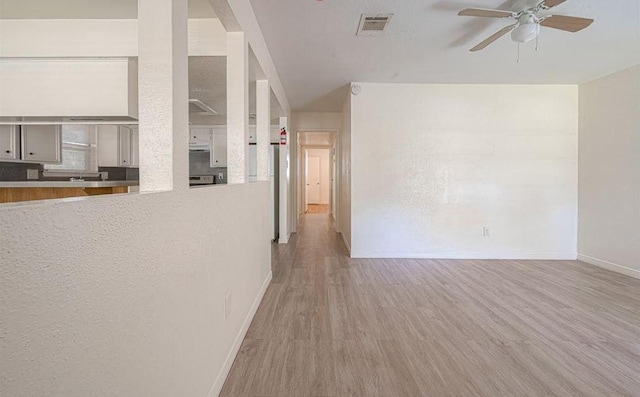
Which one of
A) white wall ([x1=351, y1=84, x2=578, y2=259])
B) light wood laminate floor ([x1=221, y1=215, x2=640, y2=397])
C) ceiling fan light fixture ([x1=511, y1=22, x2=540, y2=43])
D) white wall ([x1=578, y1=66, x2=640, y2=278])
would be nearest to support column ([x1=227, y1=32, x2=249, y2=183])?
light wood laminate floor ([x1=221, y1=215, x2=640, y2=397])

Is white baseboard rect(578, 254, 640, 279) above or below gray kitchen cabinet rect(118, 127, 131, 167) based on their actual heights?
below

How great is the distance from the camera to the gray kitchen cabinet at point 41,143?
3611 millimetres

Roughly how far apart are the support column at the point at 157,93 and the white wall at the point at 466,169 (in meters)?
3.28

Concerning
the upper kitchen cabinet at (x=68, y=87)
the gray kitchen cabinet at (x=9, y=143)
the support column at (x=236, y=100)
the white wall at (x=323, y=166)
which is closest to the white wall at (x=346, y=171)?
the support column at (x=236, y=100)

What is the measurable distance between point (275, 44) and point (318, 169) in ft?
30.3

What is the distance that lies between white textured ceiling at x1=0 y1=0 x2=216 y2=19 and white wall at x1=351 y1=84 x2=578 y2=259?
2392 mm

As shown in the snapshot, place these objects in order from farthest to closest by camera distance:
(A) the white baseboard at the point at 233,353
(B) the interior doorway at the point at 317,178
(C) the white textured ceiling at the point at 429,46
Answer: (B) the interior doorway at the point at 317,178, (C) the white textured ceiling at the point at 429,46, (A) the white baseboard at the point at 233,353

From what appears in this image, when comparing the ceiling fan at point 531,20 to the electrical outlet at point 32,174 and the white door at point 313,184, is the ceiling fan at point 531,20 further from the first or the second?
the white door at point 313,184

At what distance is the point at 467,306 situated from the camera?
2.64m

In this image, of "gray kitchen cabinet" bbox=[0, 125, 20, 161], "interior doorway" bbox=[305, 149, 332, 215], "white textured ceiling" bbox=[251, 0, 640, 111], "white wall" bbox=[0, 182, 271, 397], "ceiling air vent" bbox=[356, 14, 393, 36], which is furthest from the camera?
"interior doorway" bbox=[305, 149, 332, 215]

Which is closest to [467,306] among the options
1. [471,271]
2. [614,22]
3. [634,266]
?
[471,271]

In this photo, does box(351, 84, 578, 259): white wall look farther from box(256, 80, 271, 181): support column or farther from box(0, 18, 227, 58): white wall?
box(0, 18, 227, 58): white wall

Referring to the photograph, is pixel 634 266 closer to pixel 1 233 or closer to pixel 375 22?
pixel 375 22

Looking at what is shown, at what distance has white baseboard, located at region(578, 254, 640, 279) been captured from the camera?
3.42m
